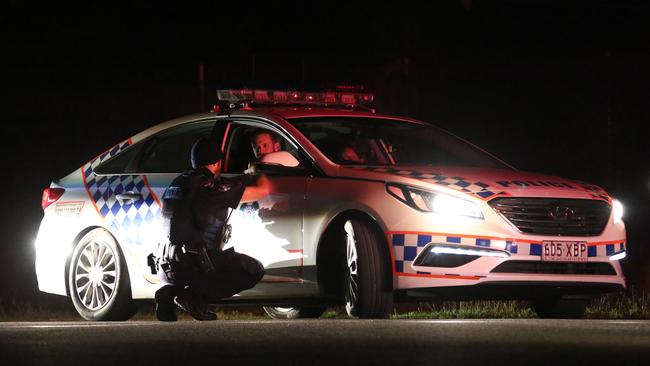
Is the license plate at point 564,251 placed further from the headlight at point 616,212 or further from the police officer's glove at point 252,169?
the police officer's glove at point 252,169

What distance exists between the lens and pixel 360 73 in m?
22.9

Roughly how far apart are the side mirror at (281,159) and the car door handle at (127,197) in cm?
105

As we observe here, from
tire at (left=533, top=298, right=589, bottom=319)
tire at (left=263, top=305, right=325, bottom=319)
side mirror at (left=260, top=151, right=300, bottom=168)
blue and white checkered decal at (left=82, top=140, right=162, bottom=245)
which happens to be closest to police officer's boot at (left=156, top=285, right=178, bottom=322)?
blue and white checkered decal at (left=82, top=140, right=162, bottom=245)

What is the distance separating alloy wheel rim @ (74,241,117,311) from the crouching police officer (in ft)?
2.77

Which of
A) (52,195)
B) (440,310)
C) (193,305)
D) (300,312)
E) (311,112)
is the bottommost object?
(440,310)

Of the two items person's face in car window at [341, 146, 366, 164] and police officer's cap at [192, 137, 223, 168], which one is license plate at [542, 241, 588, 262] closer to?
person's face in car window at [341, 146, 366, 164]

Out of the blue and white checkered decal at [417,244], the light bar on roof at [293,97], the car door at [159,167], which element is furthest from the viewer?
the light bar on roof at [293,97]

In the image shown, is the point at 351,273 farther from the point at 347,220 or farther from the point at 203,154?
the point at 203,154

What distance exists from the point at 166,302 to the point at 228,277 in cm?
44

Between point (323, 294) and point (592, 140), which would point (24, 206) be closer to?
point (592, 140)

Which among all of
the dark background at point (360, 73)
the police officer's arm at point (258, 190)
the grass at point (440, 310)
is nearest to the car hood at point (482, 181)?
the police officer's arm at point (258, 190)

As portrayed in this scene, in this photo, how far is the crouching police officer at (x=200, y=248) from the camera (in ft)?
35.7

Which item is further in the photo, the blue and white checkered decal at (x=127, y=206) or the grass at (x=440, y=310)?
the grass at (x=440, y=310)

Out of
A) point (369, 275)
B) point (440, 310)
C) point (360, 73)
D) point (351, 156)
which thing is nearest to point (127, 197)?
point (351, 156)
